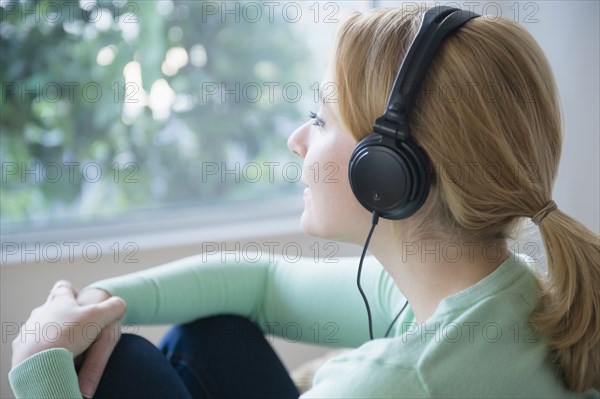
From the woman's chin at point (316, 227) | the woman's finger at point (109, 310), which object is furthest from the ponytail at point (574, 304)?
the woman's finger at point (109, 310)

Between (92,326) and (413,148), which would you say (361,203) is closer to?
(413,148)

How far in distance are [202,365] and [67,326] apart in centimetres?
23

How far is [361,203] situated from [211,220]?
104 cm

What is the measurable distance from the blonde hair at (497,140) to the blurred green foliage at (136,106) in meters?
0.97

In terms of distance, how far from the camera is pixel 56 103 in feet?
5.40

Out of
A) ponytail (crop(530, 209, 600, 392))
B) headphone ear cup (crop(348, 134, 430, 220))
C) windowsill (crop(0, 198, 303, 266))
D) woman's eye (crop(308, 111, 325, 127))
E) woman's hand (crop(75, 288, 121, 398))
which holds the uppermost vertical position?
woman's eye (crop(308, 111, 325, 127))

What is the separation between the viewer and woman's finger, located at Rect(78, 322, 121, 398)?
0.95 meters

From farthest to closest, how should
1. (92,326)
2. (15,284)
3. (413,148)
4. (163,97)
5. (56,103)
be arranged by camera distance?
(163,97) < (56,103) < (15,284) < (92,326) < (413,148)

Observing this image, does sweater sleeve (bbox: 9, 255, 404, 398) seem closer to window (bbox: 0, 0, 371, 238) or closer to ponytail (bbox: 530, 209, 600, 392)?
ponytail (bbox: 530, 209, 600, 392)

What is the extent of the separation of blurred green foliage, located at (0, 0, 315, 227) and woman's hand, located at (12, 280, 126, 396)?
684mm

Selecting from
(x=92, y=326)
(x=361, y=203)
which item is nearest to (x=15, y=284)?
(x=92, y=326)

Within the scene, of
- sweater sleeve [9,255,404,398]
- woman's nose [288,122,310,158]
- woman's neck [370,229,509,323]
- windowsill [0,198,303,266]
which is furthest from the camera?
windowsill [0,198,303,266]

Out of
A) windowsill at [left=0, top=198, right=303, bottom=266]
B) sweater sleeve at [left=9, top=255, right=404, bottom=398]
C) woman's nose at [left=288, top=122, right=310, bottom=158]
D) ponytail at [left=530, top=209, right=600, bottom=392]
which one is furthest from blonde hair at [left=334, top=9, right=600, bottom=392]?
windowsill at [left=0, top=198, right=303, bottom=266]

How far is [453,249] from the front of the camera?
867mm
